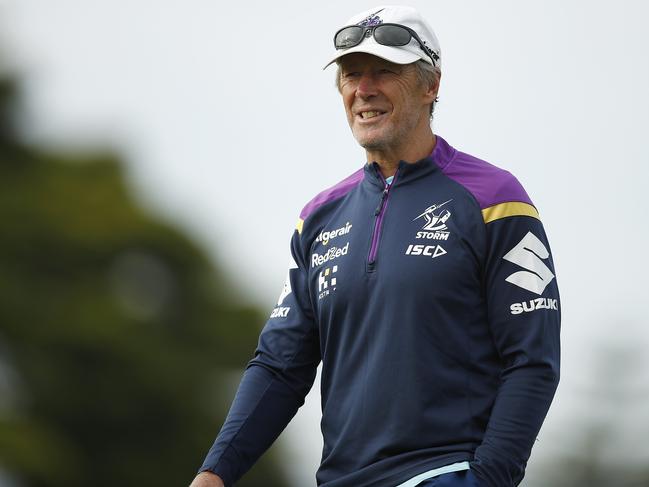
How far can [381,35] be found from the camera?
5863 mm

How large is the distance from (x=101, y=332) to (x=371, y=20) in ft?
64.7

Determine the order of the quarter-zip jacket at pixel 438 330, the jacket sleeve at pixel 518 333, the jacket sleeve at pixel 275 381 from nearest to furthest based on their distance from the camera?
the jacket sleeve at pixel 518 333 < the quarter-zip jacket at pixel 438 330 < the jacket sleeve at pixel 275 381

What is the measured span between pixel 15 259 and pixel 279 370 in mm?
20932

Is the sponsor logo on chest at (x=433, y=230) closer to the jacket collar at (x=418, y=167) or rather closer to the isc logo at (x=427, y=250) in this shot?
the isc logo at (x=427, y=250)

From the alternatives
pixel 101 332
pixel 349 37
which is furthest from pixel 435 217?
pixel 101 332

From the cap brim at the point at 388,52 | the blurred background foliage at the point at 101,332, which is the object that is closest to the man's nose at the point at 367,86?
the cap brim at the point at 388,52

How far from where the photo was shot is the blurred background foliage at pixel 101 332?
79.3 ft

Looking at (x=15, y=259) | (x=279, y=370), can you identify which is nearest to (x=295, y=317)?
(x=279, y=370)

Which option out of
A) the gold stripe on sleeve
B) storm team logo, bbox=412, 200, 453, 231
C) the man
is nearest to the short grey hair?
the man

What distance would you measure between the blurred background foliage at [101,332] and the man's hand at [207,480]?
1599 centimetres

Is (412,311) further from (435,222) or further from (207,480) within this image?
(207,480)

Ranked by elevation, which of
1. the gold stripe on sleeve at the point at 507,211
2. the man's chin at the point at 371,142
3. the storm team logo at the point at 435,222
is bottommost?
the storm team logo at the point at 435,222

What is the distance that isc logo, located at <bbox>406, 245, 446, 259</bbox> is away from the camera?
5582 mm

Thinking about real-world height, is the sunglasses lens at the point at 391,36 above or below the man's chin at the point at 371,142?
above
